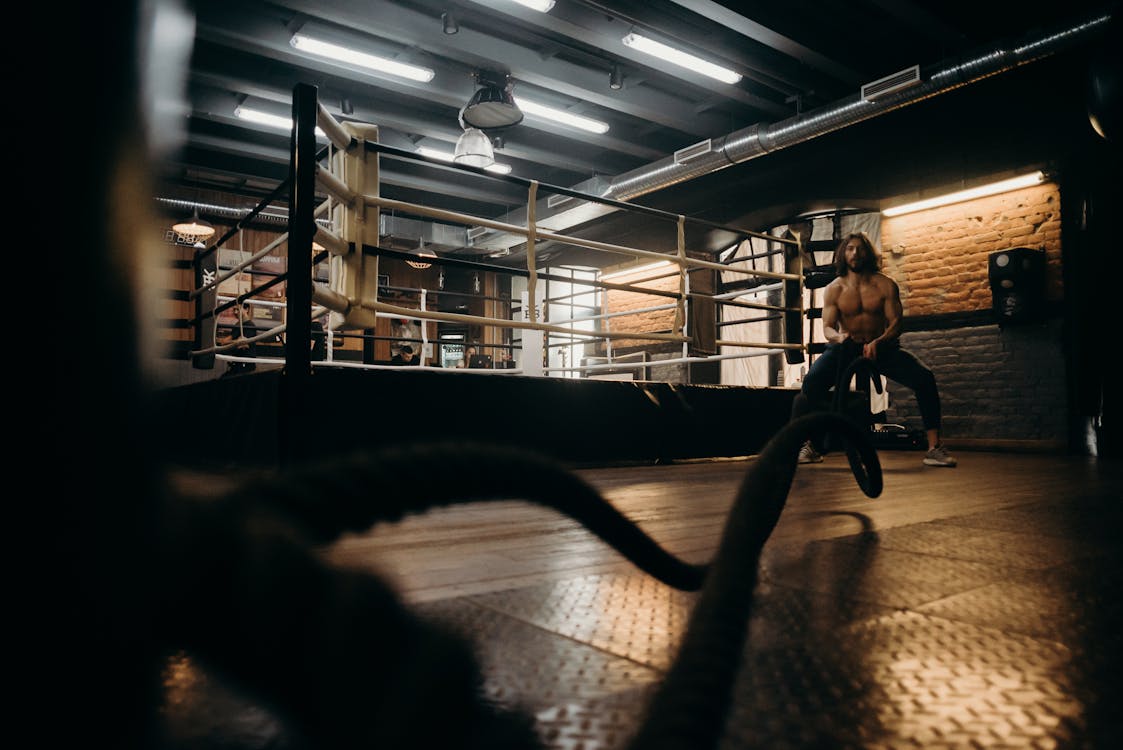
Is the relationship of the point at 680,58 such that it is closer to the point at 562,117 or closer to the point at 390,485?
the point at 562,117

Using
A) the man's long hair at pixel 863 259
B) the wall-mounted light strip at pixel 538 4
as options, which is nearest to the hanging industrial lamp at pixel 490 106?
the wall-mounted light strip at pixel 538 4

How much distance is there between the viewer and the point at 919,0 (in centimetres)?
488

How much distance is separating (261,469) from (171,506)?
7.88 feet

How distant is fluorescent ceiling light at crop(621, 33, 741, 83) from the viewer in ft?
17.9

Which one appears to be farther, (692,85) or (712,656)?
(692,85)

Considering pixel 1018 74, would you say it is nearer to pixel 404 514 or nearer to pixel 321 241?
pixel 321 241

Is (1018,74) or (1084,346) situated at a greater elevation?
(1018,74)

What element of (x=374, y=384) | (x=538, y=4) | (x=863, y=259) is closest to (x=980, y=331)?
(x=863, y=259)

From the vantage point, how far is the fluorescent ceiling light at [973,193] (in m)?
6.11

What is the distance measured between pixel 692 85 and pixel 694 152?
806mm

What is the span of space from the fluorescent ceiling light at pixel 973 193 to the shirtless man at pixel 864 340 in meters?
3.28

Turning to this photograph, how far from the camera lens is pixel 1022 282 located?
597 cm

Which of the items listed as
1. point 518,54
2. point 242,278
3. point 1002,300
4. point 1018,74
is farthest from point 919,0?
point 242,278

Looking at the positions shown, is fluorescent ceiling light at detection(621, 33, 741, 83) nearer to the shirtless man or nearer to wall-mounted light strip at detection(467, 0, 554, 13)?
wall-mounted light strip at detection(467, 0, 554, 13)
